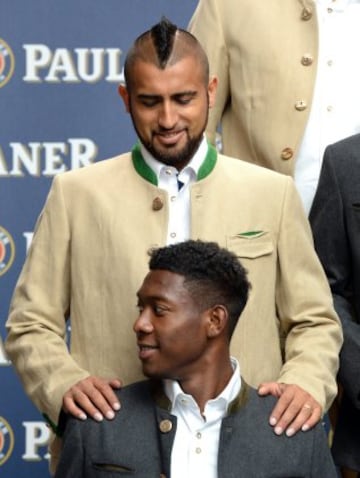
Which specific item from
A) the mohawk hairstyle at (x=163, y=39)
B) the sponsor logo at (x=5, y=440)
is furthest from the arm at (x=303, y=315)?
the sponsor logo at (x=5, y=440)

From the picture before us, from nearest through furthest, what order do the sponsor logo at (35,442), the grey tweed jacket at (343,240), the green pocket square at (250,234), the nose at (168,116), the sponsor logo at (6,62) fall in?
the nose at (168,116)
the green pocket square at (250,234)
the grey tweed jacket at (343,240)
the sponsor logo at (6,62)
the sponsor logo at (35,442)

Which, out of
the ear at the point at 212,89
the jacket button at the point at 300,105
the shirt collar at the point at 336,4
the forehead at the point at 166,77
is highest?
the shirt collar at the point at 336,4

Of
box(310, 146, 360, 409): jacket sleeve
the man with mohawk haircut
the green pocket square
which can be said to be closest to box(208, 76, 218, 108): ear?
the man with mohawk haircut

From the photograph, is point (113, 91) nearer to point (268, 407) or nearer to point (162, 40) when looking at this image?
point (162, 40)

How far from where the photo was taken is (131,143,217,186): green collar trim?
454 centimetres

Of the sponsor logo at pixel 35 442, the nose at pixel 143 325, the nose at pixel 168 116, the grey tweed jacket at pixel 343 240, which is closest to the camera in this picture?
the nose at pixel 143 325

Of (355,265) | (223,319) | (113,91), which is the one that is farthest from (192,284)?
(113,91)

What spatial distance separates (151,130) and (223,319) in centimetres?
50

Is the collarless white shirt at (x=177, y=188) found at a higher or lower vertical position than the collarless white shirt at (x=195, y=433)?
higher

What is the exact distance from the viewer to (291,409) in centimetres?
430

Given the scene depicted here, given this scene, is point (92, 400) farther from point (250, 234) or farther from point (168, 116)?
point (168, 116)

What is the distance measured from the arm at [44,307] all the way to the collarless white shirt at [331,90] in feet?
2.58

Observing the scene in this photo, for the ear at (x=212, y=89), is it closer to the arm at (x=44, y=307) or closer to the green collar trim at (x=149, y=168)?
the green collar trim at (x=149, y=168)

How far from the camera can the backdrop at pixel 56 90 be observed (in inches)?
225
